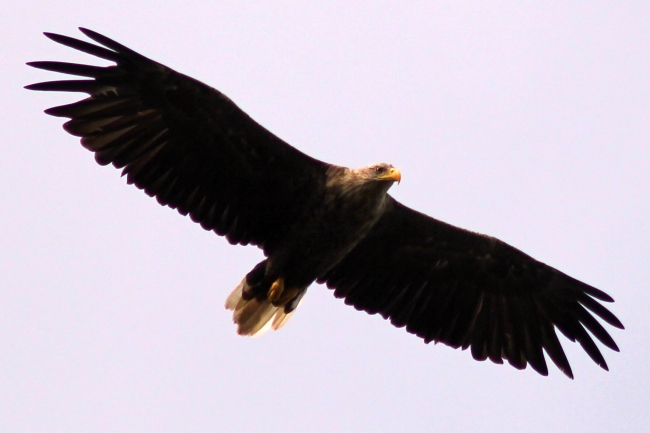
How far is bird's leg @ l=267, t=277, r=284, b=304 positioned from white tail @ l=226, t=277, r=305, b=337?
22cm

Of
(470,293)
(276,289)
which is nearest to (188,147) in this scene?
(276,289)

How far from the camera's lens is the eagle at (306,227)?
35.5ft

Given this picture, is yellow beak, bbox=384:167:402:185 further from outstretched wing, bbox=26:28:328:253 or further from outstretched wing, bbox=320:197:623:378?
outstretched wing, bbox=320:197:623:378

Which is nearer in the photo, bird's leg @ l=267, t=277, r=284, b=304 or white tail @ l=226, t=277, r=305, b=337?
bird's leg @ l=267, t=277, r=284, b=304

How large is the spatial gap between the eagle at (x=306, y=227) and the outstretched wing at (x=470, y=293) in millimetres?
13

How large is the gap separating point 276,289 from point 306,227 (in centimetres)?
77

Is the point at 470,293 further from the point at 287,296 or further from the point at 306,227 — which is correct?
the point at 306,227

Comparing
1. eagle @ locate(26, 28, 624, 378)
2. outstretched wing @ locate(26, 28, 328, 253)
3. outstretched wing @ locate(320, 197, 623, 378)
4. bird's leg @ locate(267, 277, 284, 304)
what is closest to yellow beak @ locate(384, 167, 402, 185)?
eagle @ locate(26, 28, 624, 378)

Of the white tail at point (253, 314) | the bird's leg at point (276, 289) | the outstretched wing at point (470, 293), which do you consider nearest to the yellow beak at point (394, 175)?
the outstretched wing at point (470, 293)

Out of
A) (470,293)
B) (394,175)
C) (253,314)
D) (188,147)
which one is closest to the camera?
(394,175)

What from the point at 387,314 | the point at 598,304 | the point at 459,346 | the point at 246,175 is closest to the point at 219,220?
the point at 246,175

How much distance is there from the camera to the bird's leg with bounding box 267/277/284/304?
11.6 m

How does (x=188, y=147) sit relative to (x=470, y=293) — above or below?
below

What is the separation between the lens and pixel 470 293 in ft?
40.8
